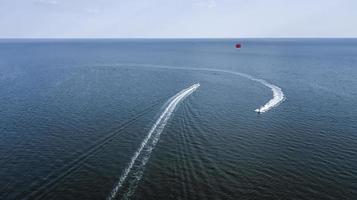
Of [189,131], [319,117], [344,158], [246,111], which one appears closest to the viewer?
[344,158]

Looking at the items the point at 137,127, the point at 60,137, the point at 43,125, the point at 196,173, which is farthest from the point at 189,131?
the point at 43,125

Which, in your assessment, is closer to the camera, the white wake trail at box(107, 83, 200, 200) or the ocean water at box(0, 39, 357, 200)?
the white wake trail at box(107, 83, 200, 200)

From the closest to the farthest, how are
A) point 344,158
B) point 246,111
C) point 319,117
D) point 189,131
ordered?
1. point 344,158
2. point 189,131
3. point 319,117
4. point 246,111

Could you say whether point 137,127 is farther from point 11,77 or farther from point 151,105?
point 11,77

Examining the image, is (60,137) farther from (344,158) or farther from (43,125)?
(344,158)

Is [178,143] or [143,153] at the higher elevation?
[143,153]

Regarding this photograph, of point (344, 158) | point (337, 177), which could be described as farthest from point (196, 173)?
point (344, 158)

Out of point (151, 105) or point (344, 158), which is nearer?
point (344, 158)

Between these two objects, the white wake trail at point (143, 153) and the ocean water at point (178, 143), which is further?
the ocean water at point (178, 143)

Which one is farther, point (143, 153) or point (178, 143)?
point (178, 143)
